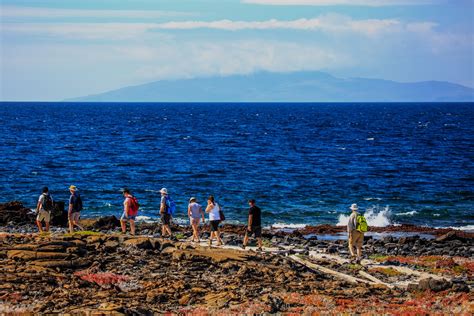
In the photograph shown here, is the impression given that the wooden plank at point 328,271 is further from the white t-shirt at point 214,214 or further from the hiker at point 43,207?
the hiker at point 43,207

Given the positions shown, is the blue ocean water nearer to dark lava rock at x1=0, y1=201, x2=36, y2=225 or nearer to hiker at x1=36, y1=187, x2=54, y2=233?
dark lava rock at x1=0, y1=201, x2=36, y2=225

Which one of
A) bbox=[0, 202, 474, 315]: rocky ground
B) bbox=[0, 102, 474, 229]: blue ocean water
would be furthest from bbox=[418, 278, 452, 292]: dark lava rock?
bbox=[0, 102, 474, 229]: blue ocean water

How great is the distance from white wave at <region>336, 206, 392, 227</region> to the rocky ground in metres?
11.2

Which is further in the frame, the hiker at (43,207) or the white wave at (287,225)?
the white wave at (287,225)

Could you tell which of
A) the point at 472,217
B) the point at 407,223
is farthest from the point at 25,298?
the point at 472,217

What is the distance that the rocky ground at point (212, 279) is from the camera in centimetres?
1736

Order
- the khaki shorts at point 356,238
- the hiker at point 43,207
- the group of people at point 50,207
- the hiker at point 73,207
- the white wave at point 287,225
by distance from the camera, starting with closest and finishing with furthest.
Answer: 1. the khaki shorts at point 356,238
2. the hiker at point 73,207
3. the group of people at point 50,207
4. the hiker at point 43,207
5. the white wave at point 287,225

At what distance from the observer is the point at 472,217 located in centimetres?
4331

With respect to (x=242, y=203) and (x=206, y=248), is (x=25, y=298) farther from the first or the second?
(x=242, y=203)

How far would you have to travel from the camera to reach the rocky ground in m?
17.4

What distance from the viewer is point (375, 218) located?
42.5m

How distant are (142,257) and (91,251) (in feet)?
5.84

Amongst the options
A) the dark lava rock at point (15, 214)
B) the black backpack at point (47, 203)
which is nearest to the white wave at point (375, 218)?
the dark lava rock at point (15, 214)

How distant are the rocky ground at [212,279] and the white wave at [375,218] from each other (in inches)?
443
